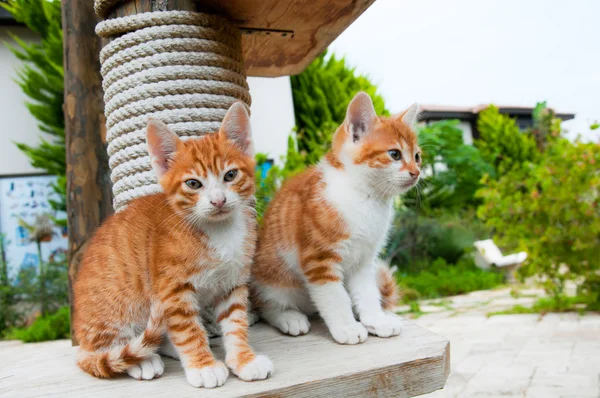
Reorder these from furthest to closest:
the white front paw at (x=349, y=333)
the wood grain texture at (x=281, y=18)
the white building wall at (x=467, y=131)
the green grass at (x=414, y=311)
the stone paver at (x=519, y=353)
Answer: the white building wall at (x=467, y=131) → the green grass at (x=414, y=311) → the stone paver at (x=519, y=353) → the wood grain texture at (x=281, y=18) → the white front paw at (x=349, y=333)

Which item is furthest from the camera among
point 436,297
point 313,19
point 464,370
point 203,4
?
point 436,297

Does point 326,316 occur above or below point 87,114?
below

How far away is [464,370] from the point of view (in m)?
3.62

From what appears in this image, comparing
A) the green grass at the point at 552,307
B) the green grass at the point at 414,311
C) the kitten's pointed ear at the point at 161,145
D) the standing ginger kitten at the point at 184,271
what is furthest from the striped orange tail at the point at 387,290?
the green grass at the point at 552,307

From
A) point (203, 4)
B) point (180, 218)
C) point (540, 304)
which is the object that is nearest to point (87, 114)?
point (203, 4)

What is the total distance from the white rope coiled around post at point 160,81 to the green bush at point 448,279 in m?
5.14

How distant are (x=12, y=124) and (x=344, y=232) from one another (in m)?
6.69

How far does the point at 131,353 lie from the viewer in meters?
1.15

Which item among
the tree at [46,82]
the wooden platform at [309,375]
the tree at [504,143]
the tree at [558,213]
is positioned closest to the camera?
the wooden platform at [309,375]

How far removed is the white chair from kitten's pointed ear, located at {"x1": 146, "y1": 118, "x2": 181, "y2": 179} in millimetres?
6684

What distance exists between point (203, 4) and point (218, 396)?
3.88ft

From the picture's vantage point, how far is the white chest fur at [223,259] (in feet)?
3.91

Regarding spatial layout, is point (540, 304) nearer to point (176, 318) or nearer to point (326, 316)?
point (326, 316)

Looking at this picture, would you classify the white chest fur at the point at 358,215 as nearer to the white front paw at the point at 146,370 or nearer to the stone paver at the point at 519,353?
the white front paw at the point at 146,370
